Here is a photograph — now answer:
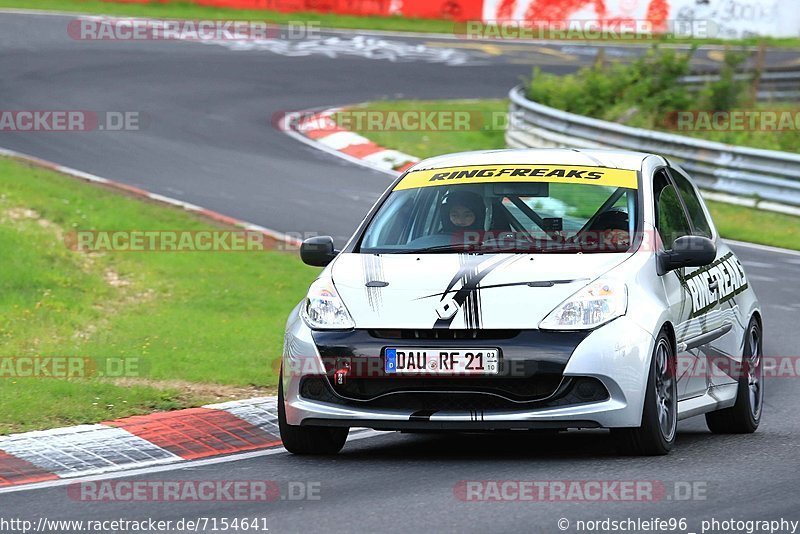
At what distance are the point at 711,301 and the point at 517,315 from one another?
1763mm

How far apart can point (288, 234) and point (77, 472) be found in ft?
29.3

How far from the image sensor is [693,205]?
934 cm

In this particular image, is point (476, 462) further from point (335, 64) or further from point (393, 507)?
point (335, 64)

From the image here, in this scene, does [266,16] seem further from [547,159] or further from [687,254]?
[687,254]

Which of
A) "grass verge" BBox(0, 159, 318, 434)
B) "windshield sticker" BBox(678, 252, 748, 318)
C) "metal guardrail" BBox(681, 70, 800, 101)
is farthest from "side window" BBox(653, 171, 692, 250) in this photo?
"metal guardrail" BBox(681, 70, 800, 101)

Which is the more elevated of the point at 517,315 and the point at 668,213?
the point at 668,213

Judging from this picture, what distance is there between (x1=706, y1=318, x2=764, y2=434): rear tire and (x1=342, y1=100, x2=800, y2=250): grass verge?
27.7 feet

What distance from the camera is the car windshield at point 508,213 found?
27.1 ft

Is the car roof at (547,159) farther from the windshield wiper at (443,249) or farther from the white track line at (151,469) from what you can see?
the white track line at (151,469)

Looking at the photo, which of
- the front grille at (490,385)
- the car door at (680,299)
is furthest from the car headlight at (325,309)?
the car door at (680,299)

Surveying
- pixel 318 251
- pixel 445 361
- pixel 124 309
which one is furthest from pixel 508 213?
pixel 124 309

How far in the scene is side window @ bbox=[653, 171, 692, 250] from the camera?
28.0 feet

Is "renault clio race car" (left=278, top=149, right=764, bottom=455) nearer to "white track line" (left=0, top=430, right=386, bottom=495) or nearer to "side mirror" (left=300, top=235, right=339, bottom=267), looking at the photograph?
"side mirror" (left=300, top=235, right=339, bottom=267)

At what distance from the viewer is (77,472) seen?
297 inches
